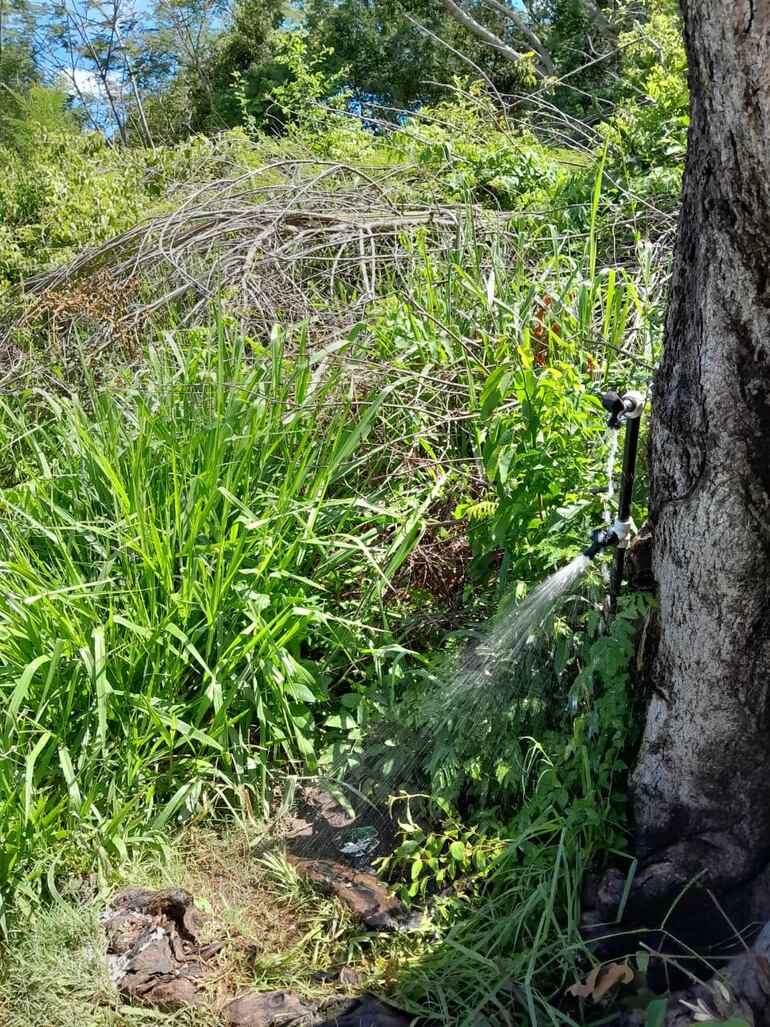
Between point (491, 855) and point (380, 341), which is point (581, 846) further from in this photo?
point (380, 341)

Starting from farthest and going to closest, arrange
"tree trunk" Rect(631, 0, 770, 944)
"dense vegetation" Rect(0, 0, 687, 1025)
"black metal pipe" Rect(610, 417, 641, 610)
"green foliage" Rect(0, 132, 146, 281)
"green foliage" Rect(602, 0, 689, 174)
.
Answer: "green foliage" Rect(0, 132, 146, 281) → "green foliage" Rect(602, 0, 689, 174) → "dense vegetation" Rect(0, 0, 687, 1025) → "black metal pipe" Rect(610, 417, 641, 610) → "tree trunk" Rect(631, 0, 770, 944)

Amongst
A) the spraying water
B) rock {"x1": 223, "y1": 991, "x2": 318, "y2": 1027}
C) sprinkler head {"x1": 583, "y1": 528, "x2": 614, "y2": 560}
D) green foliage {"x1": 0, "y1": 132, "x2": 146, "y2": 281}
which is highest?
green foliage {"x1": 0, "y1": 132, "x2": 146, "y2": 281}

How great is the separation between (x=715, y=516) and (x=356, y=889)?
142 cm

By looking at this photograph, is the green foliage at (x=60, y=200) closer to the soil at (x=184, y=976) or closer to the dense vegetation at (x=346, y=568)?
the dense vegetation at (x=346, y=568)

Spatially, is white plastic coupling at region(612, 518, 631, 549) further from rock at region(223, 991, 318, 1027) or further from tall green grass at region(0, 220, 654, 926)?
rock at region(223, 991, 318, 1027)

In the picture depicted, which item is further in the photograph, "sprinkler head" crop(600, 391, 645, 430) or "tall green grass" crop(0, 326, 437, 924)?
A: "tall green grass" crop(0, 326, 437, 924)

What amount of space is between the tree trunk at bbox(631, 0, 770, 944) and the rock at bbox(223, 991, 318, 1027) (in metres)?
0.83

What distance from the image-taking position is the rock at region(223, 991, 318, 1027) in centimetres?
219

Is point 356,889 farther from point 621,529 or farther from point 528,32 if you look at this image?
point 528,32

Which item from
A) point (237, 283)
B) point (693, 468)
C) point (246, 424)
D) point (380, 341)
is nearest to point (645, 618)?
point (693, 468)

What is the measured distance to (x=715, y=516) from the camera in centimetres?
A: 201

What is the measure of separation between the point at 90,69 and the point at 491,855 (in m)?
16.5

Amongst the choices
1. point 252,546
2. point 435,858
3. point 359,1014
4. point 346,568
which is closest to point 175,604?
point 252,546

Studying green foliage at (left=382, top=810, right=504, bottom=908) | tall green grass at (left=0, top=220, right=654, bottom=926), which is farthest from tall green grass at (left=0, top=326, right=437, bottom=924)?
green foliage at (left=382, top=810, right=504, bottom=908)
